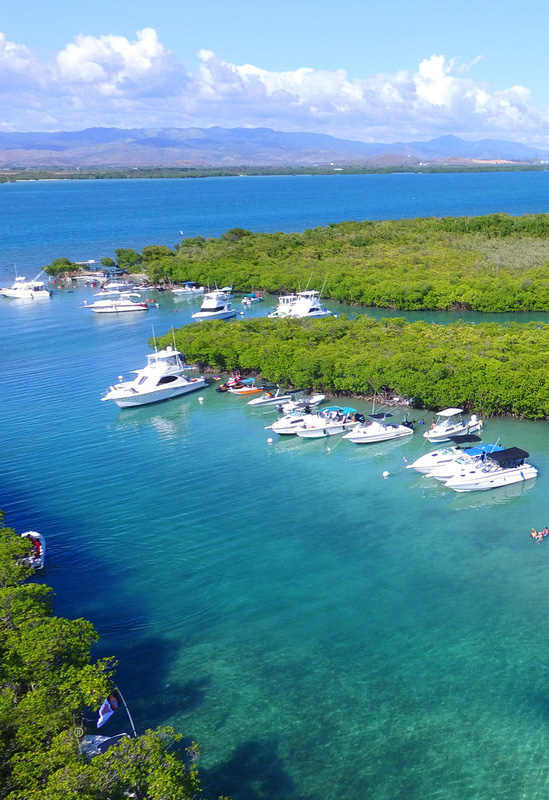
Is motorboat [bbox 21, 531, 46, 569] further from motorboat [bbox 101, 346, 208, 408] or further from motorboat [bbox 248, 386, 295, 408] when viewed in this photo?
motorboat [bbox 248, 386, 295, 408]

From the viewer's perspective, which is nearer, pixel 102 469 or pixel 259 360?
pixel 102 469

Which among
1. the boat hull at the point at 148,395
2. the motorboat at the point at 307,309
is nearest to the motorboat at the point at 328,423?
the boat hull at the point at 148,395

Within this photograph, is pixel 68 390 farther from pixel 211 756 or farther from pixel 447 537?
pixel 211 756

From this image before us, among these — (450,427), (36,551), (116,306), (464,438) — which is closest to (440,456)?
(464,438)

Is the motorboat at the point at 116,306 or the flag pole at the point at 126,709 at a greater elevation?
the motorboat at the point at 116,306

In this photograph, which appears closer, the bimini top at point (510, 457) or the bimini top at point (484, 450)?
the bimini top at point (510, 457)

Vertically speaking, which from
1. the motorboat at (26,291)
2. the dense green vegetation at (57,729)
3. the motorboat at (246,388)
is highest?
the motorboat at (26,291)

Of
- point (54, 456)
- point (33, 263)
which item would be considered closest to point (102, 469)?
point (54, 456)

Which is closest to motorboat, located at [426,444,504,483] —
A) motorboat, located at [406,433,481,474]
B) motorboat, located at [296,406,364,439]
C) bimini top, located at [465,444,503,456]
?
bimini top, located at [465,444,503,456]

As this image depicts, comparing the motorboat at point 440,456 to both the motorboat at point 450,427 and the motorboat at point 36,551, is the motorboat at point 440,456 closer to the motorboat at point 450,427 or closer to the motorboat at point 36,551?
the motorboat at point 450,427
